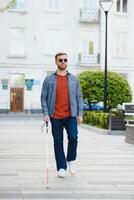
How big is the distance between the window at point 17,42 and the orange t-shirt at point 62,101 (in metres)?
43.2

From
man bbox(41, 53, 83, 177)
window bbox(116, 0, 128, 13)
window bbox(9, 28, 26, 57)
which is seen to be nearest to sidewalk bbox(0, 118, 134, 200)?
man bbox(41, 53, 83, 177)

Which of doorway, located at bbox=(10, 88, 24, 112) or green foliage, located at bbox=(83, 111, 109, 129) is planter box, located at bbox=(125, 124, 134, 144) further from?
doorway, located at bbox=(10, 88, 24, 112)

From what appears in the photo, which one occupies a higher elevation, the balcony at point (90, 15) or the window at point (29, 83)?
the balcony at point (90, 15)

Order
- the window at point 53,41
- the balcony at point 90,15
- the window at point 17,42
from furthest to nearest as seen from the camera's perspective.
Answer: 1. the balcony at point 90,15
2. the window at point 53,41
3. the window at point 17,42

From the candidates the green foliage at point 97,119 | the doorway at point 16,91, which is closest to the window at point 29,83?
the doorway at point 16,91

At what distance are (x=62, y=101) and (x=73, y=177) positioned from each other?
132 cm

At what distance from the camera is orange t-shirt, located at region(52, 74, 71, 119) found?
1120 centimetres

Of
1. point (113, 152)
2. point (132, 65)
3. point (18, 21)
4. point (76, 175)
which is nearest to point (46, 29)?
point (18, 21)

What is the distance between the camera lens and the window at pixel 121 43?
2207 inches

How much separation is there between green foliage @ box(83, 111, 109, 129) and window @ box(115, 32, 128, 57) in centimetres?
2172

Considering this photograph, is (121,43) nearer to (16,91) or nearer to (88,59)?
(88,59)

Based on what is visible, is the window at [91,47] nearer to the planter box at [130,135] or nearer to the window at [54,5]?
the window at [54,5]

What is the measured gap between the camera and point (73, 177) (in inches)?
453

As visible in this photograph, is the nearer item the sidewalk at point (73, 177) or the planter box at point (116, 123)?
the sidewalk at point (73, 177)
